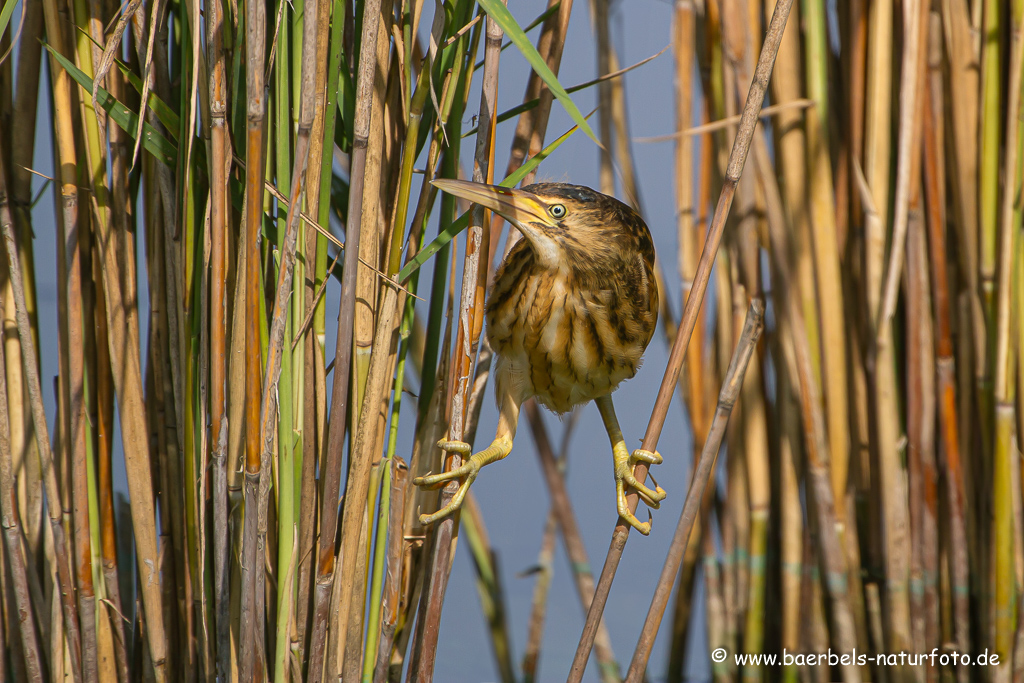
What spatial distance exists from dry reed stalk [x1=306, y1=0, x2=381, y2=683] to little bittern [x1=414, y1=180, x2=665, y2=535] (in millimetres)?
147

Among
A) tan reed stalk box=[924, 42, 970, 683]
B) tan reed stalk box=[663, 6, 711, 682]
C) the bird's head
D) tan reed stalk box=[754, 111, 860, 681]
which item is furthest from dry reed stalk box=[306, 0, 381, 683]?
tan reed stalk box=[924, 42, 970, 683]

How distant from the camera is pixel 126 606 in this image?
1150 millimetres

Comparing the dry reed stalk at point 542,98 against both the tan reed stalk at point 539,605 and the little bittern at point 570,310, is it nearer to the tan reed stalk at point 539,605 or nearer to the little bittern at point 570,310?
Result: the little bittern at point 570,310

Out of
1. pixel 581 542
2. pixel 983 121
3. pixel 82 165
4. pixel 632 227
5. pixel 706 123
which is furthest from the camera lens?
pixel 581 542

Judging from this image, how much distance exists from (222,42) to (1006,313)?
4.10 ft

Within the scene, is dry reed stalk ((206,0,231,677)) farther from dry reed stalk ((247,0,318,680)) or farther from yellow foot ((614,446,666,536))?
yellow foot ((614,446,666,536))

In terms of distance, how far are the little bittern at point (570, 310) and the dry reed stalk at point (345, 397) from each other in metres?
0.15

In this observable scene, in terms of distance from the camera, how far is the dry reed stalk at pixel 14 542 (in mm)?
944

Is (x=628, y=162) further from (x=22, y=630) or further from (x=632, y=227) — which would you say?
(x=22, y=630)

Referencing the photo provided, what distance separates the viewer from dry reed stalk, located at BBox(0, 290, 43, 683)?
94 centimetres

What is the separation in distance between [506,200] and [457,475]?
36cm

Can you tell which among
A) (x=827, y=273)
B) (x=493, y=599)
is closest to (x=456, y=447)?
(x=827, y=273)

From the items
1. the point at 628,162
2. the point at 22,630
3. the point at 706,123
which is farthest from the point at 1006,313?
the point at 22,630

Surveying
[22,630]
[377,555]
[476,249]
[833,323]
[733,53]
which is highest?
[733,53]
